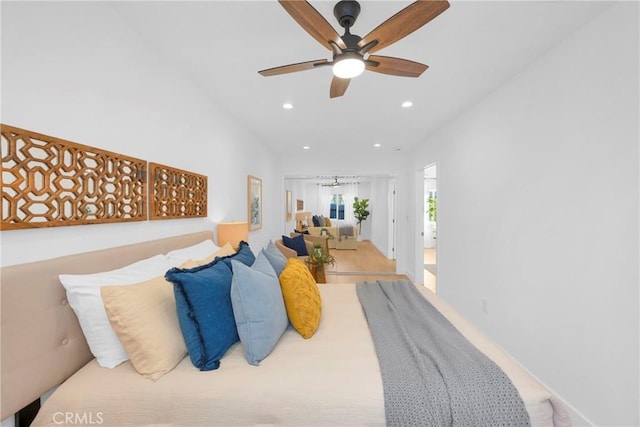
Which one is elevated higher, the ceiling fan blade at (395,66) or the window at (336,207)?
the ceiling fan blade at (395,66)

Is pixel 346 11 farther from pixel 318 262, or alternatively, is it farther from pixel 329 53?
pixel 318 262

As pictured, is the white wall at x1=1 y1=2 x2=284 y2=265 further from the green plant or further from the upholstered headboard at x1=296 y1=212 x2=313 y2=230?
the green plant

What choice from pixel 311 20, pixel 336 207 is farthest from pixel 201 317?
pixel 336 207

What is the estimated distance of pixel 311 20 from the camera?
4.00 ft

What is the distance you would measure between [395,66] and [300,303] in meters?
1.53

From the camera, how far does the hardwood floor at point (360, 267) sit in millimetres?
5090

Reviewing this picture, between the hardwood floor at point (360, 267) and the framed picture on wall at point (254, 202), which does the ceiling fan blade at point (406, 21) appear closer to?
the framed picture on wall at point (254, 202)

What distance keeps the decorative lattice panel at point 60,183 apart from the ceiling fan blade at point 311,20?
3.80 ft

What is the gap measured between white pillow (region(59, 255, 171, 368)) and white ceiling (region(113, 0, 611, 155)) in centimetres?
146

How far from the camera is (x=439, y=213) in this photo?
3.69m

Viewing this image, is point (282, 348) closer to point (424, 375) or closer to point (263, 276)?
point (263, 276)

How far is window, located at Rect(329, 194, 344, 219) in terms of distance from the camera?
9734 millimetres

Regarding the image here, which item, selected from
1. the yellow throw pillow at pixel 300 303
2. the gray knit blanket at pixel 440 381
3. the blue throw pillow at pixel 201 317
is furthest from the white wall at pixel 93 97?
the gray knit blanket at pixel 440 381

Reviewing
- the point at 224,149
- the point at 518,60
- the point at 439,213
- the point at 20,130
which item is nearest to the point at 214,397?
the point at 20,130
